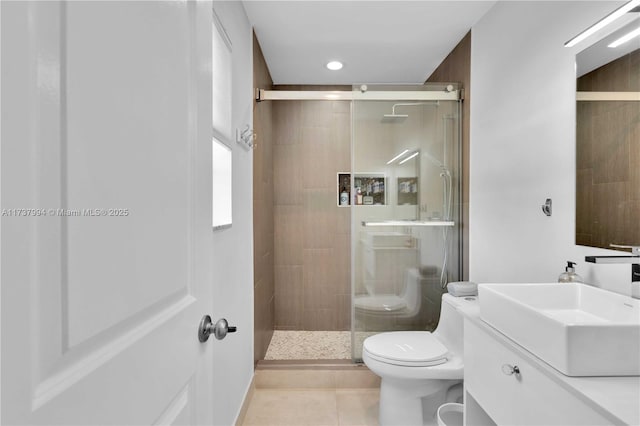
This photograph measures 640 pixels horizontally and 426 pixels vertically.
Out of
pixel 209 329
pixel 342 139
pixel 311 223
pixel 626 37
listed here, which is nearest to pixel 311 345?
pixel 311 223

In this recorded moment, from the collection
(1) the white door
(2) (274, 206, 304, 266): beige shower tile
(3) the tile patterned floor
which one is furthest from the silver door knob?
(2) (274, 206, 304, 266): beige shower tile

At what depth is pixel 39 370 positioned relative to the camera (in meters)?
0.37

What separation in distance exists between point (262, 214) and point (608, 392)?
225 cm

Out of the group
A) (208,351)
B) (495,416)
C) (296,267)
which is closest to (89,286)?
(208,351)

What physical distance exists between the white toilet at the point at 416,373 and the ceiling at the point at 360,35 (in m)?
1.77

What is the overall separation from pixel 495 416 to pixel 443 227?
1476 millimetres

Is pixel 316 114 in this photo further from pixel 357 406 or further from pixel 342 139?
pixel 357 406

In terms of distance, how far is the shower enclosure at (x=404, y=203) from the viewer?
2.47 metres

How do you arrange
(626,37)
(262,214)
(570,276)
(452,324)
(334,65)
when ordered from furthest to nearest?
(334,65)
(262,214)
(452,324)
(570,276)
(626,37)

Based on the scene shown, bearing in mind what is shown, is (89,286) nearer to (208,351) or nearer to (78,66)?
(78,66)

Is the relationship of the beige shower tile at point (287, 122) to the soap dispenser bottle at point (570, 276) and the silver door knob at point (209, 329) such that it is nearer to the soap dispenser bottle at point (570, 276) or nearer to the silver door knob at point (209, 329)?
the soap dispenser bottle at point (570, 276)

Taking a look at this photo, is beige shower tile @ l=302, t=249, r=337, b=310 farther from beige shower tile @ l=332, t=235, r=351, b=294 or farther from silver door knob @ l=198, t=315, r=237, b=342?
silver door knob @ l=198, t=315, r=237, b=342

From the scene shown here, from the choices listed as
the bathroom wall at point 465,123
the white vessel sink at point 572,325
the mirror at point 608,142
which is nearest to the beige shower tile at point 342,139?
the bathroom wall at point 465,123

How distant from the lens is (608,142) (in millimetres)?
1288
